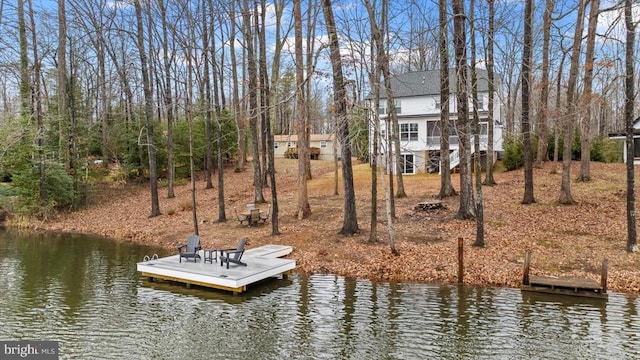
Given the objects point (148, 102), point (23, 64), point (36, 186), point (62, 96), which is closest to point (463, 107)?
point (148, 102)

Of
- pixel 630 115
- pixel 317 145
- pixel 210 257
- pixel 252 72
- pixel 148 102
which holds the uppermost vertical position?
pixel 252 72

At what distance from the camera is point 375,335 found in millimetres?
8727

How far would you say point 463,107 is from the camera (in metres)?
15.9

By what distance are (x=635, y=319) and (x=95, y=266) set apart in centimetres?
1538

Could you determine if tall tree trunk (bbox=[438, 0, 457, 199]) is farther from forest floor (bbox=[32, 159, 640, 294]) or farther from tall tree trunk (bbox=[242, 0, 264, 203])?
tall tree trunk (bbox=[242, 0, 264, 203])

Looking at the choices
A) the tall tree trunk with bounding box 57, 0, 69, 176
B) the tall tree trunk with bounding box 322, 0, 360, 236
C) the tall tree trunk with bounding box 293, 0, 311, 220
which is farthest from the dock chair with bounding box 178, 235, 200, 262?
the tall tree trunk with bounding box 57, 0, 69, 176

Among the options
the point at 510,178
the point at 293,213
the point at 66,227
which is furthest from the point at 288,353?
the point at 510,178

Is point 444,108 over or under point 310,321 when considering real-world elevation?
over

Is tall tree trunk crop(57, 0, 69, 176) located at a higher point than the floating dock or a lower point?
higher

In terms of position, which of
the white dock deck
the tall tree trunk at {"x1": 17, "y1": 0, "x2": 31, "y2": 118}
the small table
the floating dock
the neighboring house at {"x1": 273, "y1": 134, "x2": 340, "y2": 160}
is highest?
the tall tree trunk at {"x1": 17, "y1": 0, "x2": 31, "y2": 118}

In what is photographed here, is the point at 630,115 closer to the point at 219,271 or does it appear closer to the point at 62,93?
the point at 219,271

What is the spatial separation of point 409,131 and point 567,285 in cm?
2616

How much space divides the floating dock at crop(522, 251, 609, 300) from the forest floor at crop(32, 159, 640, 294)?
0.51 m

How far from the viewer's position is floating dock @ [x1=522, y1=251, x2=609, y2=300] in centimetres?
1068
